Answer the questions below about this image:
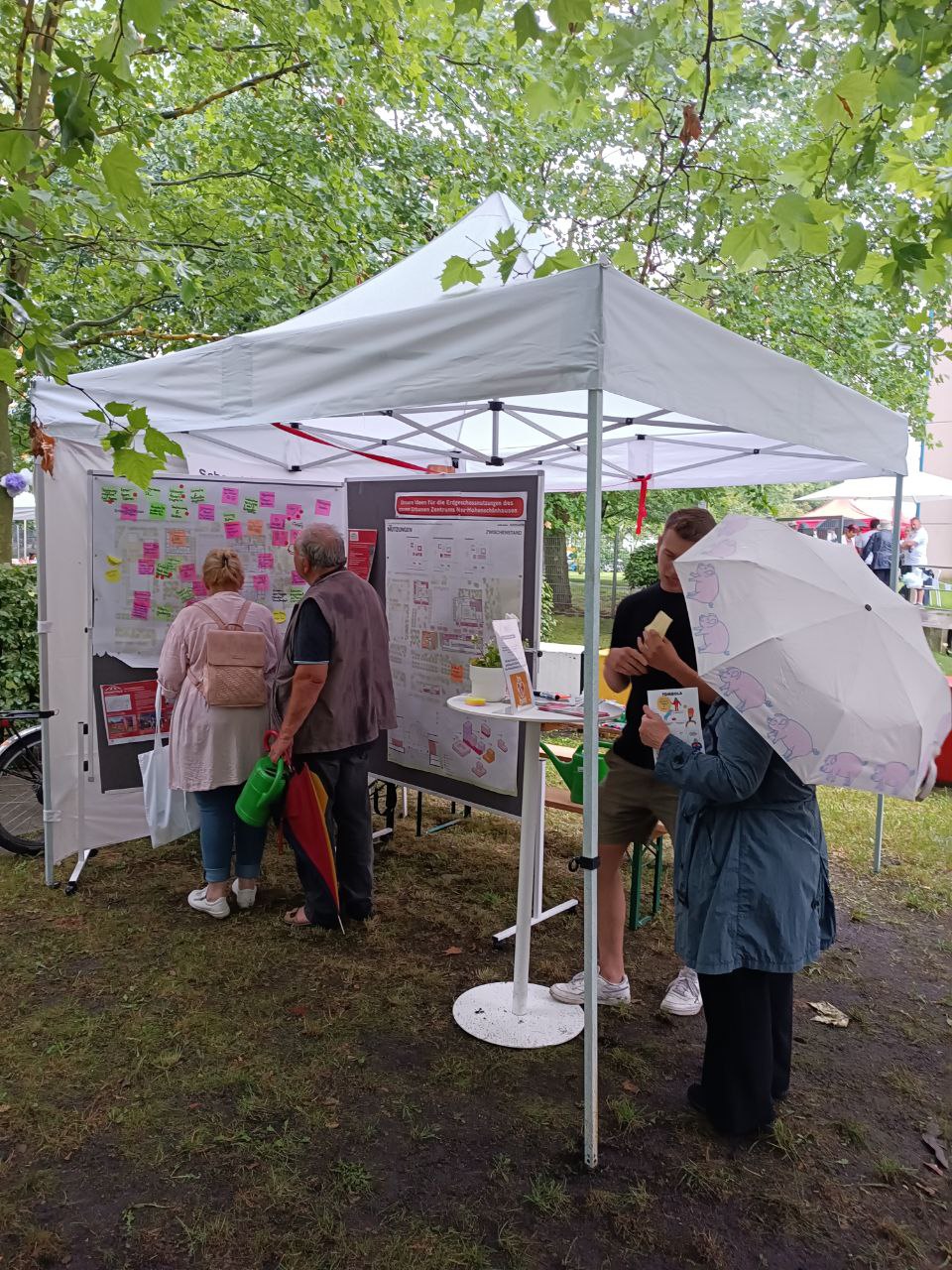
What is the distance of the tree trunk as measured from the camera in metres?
15.5

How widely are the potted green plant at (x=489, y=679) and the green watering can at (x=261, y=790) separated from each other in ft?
2.98

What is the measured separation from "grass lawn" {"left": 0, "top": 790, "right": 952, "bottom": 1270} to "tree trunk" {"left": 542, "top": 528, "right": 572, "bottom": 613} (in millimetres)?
11548

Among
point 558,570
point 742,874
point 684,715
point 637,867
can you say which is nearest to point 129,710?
point 637,867

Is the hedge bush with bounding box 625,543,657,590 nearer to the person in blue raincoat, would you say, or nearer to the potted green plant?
the potted green plant

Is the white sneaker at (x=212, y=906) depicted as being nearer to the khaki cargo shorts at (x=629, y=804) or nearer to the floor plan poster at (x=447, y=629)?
the floor plan poster at (x=447, y=629)

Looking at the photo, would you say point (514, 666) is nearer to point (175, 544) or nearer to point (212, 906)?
point (212, 906)

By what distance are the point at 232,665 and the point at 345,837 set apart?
928 millimetres

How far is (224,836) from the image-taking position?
412 cm

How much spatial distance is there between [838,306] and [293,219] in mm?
8035

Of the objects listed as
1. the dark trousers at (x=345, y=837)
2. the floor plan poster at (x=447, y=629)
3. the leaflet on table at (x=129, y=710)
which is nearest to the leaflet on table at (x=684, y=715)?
the floor plan poster at (x=447, y=629)

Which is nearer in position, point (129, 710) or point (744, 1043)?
point (744, 1043)

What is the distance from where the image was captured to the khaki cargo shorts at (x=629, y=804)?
310 centimetres

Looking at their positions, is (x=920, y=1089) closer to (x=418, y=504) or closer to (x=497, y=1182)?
(x=497, y=1182)

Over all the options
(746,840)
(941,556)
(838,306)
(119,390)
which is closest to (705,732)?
(746,840)
